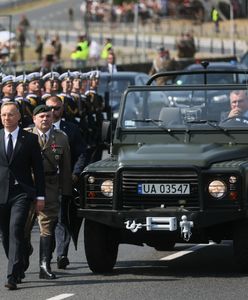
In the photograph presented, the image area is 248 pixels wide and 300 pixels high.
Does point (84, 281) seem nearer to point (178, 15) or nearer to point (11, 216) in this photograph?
point (11, 216)

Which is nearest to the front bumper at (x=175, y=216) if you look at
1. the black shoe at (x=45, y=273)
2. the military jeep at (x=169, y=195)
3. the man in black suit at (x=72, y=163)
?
the military jeep at (x=169, y=195)

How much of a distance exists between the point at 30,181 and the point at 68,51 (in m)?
55.5

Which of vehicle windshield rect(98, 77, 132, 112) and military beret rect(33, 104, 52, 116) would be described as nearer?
military beret rect(33, 104, 52, 116)

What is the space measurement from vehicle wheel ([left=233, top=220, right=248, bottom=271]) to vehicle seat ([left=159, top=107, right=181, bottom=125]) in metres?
1.82

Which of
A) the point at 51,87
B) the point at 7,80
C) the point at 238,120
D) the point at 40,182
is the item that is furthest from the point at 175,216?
the point at 51,87

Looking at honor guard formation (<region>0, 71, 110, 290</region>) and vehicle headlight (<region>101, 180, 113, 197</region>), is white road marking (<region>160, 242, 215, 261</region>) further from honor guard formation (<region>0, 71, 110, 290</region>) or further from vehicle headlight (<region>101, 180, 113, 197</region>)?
vehicle headlight (<region>101, 180, 113, 197</region>)

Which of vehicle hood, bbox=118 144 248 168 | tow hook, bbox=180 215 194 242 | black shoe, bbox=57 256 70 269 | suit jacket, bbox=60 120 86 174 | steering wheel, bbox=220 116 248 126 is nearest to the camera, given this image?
tow hook, bbox=180 215 194 242

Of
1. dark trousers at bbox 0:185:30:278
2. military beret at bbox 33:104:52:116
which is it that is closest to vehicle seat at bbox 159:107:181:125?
military beret at bbox 33:104:52:116

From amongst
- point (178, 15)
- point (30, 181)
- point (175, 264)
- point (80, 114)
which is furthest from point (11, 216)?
point (178, 15)

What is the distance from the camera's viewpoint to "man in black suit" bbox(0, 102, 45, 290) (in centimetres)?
1138

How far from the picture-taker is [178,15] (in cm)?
7962

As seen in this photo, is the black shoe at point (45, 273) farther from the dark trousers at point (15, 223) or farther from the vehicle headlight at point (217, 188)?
the vehicle headlight at point (217, 188)

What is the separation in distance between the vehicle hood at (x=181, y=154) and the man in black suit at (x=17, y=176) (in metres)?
0.93

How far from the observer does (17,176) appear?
1144cm
